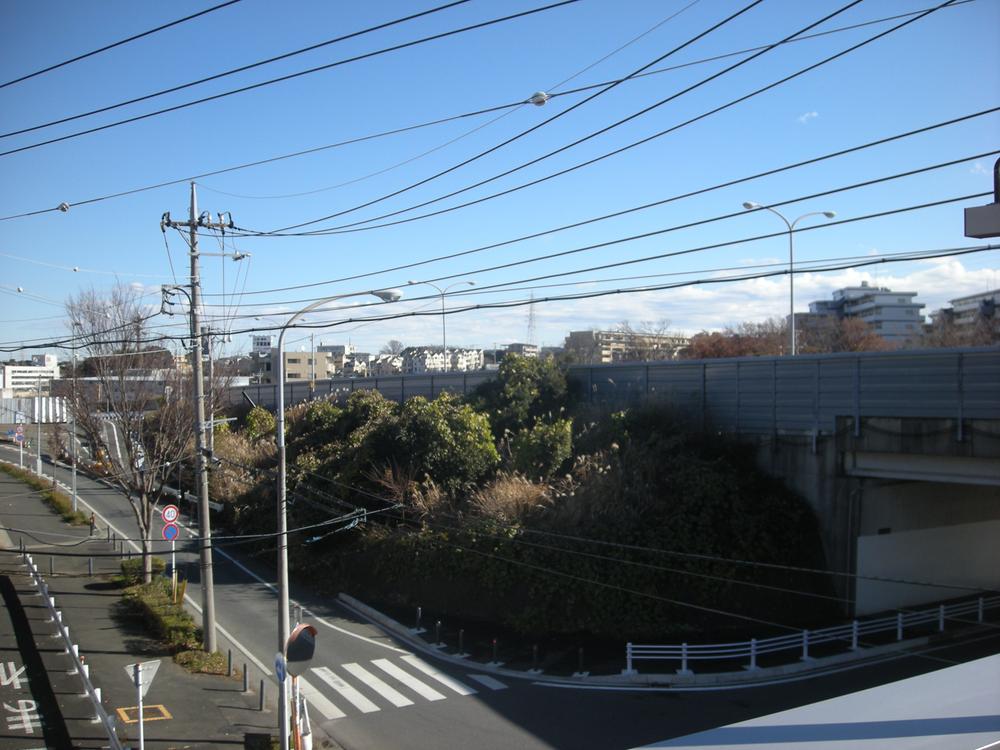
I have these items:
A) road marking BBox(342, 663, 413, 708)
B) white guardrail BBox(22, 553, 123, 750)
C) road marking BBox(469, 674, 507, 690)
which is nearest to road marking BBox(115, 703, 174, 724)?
white guardrail BBox(22, 553, 123, 750)

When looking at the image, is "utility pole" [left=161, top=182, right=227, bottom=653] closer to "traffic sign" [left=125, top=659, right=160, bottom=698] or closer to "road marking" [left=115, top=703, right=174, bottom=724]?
"road marking" [left=115, top=703, right=174, bottom=724]

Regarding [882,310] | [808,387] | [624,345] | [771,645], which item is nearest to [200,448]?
[771,645]

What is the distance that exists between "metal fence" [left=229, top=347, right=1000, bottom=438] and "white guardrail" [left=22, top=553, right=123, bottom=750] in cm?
1672

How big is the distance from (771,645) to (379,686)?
903cm

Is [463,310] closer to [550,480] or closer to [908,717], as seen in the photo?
[908,717]

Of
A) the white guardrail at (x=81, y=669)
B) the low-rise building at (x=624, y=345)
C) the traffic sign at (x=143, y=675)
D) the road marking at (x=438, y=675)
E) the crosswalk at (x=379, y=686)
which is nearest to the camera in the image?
the traffic sign at (x=143, y=675)

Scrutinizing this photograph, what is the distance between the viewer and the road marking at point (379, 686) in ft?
48.3

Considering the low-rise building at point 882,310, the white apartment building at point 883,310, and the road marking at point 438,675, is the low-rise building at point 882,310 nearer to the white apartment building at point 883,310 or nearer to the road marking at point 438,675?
the white apartment building at point 883,310

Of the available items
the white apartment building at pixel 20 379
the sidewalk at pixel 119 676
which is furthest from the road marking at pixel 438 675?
the white apartment building at pixel 20 379

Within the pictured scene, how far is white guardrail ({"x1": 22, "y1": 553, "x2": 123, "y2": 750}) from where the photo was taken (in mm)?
10858

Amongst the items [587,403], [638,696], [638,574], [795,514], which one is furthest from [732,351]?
[638,696]

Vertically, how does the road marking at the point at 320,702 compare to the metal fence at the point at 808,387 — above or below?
below

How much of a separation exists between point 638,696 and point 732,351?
28.2 meters

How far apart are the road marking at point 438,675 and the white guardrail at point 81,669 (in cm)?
645
